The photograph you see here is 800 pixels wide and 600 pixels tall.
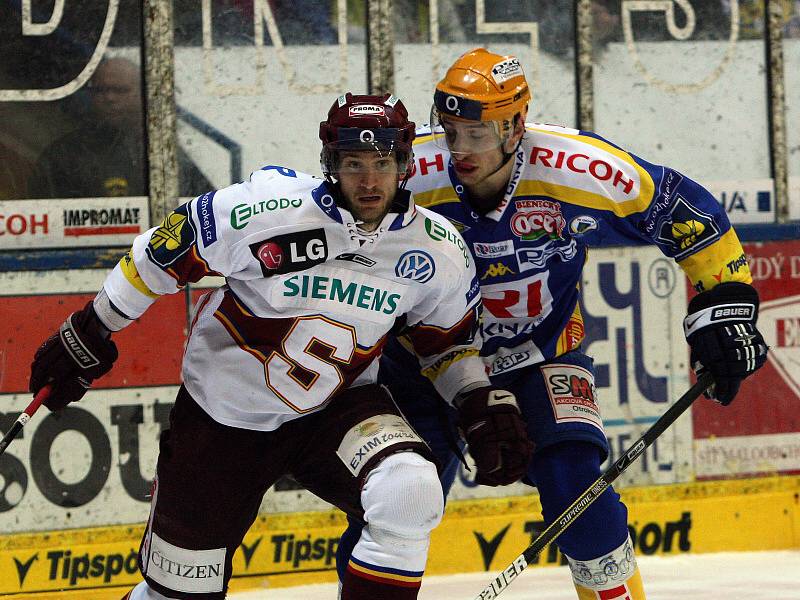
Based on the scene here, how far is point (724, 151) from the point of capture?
5.38 meters

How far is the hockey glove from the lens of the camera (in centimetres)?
316

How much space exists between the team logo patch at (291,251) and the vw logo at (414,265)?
0.17 m

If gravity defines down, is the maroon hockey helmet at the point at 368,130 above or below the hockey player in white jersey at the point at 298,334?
above

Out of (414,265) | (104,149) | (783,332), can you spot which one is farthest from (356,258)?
(783,332)

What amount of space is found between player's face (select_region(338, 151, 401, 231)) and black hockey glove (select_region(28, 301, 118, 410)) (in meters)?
0.70

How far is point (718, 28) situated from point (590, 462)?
263 cm

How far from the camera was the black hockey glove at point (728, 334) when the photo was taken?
10.7ft

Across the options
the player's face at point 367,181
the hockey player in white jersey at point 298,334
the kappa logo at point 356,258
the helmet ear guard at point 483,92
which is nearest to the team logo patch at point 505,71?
the helmet ear guard at point 483,92

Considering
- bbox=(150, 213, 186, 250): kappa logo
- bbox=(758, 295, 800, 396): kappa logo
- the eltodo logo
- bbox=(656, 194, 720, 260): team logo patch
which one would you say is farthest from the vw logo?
bbox=(758, 295, 800, 396): kappa logo

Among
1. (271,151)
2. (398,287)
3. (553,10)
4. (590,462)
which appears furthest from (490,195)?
(553,10)

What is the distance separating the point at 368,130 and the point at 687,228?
33.2 inches

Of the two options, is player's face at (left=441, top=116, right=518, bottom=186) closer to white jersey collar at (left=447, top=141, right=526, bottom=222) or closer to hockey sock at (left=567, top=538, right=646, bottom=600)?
white jersey collar at (left=447, top=141, right=526, bottom=222)

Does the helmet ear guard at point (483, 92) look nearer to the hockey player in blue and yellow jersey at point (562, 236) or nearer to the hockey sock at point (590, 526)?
the hockey player in blue and yellow jersey at point (562, 236)

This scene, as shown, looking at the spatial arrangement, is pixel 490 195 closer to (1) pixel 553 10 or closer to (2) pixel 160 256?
(2) pixel 160 256
